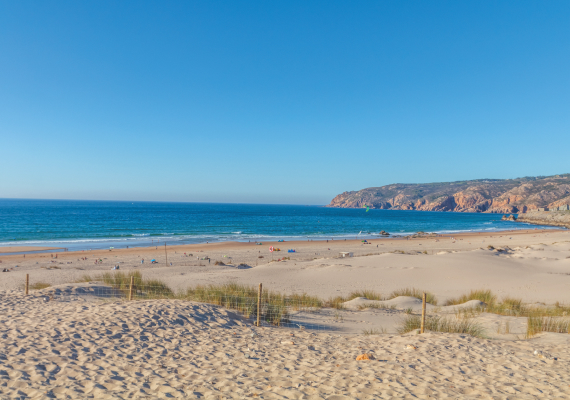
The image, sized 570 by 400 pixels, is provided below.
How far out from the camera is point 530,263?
20406 mm

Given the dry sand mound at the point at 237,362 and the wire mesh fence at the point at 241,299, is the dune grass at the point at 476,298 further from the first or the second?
the dry sand mound at the point at 237,362

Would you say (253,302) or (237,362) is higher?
(237,362)

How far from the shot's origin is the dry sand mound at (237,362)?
179 inches

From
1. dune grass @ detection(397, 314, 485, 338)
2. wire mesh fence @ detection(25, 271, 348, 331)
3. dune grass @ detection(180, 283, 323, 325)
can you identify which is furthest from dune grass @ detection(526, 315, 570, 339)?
dune grass @ detection(180, 283, 323, 325)

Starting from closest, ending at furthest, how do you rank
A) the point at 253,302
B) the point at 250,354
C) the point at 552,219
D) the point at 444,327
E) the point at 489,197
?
1. the point at 250,354
2. the point at 444,327
3. the point at 253,302
4. the point at 552,219
5. the point at 489,197

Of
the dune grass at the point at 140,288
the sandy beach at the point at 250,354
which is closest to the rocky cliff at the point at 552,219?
the sandy beach at the point at 250,354

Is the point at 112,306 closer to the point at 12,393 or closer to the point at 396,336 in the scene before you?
the point at 12,393

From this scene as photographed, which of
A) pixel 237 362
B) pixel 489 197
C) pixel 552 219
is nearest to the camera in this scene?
pixel 237 362

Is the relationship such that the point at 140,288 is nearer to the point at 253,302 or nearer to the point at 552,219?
the point at 253,302

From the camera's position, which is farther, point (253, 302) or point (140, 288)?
point (140, 288)

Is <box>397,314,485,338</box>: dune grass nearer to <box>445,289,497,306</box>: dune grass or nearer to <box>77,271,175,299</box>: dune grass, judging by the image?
<box>445,289,497,306</box>: dune grass

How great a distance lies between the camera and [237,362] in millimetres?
5676

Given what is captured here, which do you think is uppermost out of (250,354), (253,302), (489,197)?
(489,197)

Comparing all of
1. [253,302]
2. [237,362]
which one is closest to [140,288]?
[253,302]
